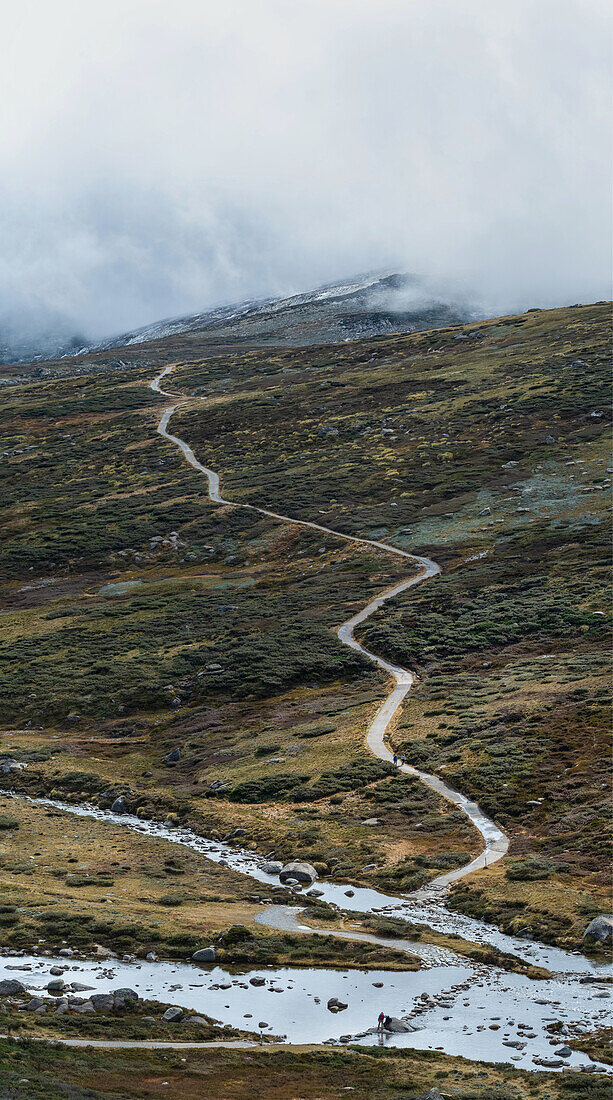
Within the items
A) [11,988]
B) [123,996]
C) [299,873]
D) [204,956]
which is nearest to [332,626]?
[299,873]

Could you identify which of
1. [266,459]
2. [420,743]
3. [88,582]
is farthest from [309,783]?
[266,459]

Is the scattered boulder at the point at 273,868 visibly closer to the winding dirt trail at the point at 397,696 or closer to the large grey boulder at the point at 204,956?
the winding dirt trail at the point at 397,696

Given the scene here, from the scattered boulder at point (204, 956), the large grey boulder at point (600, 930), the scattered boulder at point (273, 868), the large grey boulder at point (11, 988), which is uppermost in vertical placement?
the large grey boulder at point (11, 988)

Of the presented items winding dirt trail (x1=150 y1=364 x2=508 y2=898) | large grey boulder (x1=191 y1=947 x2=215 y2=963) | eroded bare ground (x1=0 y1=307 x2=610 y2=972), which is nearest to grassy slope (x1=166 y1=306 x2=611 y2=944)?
eroded bare ground (x1=0 y1=307 x2=610 y2=972)

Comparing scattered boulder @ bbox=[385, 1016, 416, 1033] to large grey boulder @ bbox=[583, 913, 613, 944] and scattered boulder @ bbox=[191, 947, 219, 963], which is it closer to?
scattered boulder @ bbox=[191, 947, 219, 963]

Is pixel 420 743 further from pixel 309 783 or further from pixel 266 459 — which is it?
pixel 266 459

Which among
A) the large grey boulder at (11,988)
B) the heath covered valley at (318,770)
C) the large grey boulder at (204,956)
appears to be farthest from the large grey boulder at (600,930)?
the large grey boulder at (11,988)

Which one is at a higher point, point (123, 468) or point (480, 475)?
point (123, 468)
